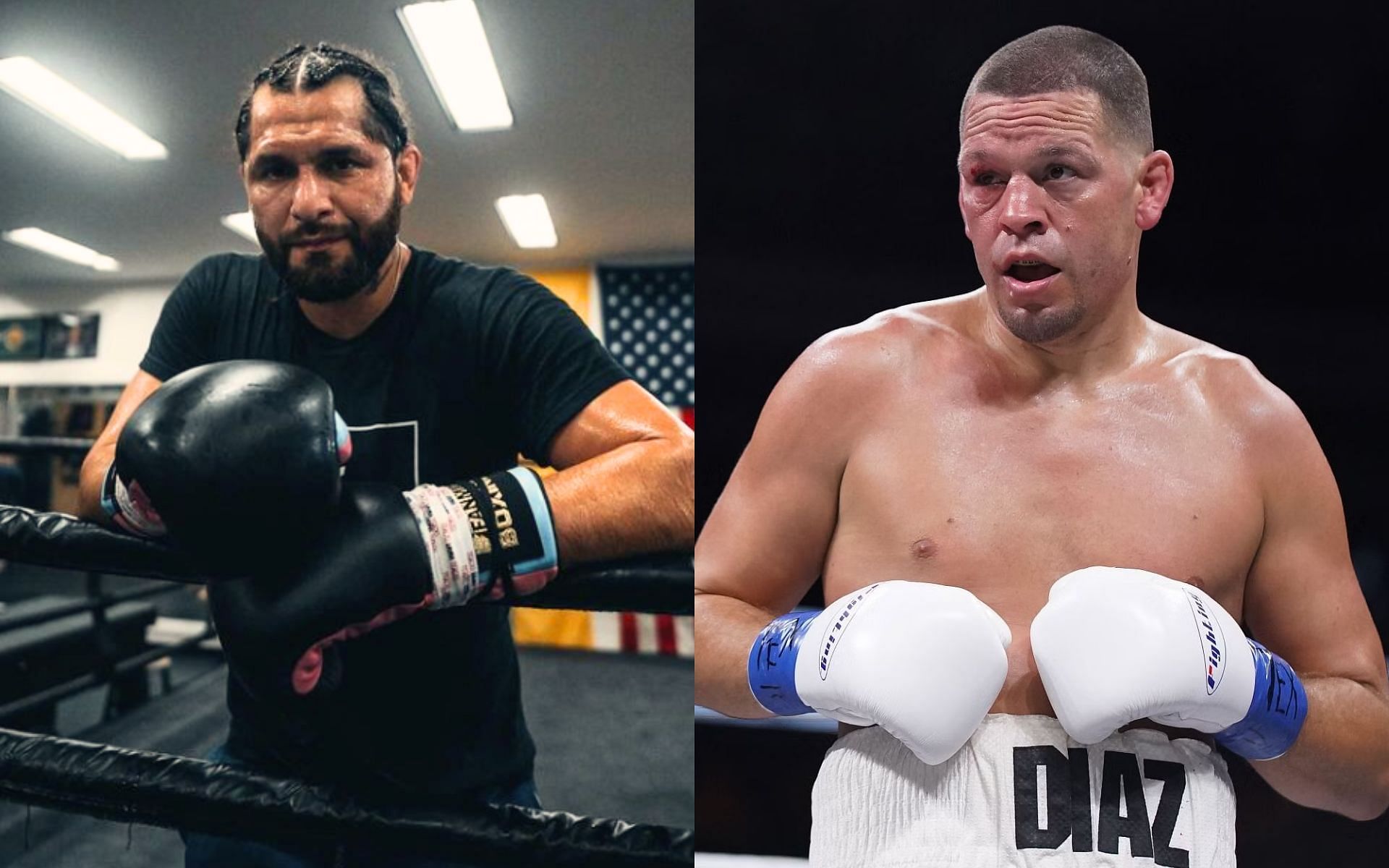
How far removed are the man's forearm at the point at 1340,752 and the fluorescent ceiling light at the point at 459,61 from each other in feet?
4.85

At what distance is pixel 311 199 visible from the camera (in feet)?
3.84

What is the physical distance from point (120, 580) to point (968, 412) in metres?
1.71

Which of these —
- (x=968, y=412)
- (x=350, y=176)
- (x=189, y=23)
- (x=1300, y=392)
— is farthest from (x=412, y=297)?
(x=1300, y=392)

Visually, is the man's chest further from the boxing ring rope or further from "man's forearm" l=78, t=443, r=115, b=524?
"man's forearm" l=78, t=443, r=115, b=524

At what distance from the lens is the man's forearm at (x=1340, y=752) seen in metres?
1.19

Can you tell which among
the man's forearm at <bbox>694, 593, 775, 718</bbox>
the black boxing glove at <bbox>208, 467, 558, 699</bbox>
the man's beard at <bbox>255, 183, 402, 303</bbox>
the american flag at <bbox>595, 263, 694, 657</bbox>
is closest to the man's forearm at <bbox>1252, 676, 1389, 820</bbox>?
the man's forearm at <bbox>694, 593, 775, 718</bbox>

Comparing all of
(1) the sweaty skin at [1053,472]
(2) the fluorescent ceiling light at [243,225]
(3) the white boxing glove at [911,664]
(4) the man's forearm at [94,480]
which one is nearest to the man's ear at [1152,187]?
(1) the sweaty skin at [1053,472]

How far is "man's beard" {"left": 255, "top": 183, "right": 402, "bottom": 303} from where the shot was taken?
46.7 inches

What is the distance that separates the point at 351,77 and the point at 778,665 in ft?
3.37

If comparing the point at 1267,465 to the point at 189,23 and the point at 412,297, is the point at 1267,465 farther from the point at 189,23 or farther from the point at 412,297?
the point at 189,23

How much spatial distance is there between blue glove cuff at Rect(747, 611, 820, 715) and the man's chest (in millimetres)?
142

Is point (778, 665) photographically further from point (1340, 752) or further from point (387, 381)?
point (1340, 752)

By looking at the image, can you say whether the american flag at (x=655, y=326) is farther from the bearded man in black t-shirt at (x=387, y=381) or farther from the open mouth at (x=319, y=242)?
the open mouth at (x=319, y=242)

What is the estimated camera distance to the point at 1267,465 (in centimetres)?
123
